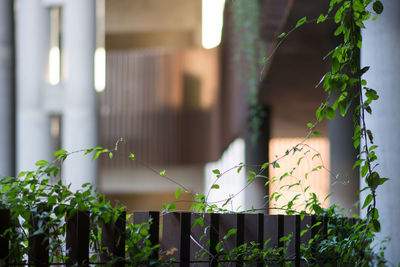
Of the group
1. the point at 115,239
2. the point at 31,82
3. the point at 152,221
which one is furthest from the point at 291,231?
the point at 31,82

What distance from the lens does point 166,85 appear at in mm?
10555

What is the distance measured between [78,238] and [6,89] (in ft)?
18.1

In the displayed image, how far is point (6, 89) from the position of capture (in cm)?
654

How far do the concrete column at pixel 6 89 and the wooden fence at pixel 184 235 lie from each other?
5.36 m

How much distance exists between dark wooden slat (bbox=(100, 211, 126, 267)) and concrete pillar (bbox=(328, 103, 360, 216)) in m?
3.42

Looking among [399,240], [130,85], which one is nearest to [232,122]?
[130,85]

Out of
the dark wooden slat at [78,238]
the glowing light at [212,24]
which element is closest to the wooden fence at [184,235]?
the dark wooden slat at [78,238]

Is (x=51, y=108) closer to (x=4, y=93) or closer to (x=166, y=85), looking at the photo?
(x=4, y=93)

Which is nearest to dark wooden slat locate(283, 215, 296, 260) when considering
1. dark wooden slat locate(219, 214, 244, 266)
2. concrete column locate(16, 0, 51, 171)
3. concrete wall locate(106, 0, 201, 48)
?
dark wooden slat locate(219, 214, 244, 266)

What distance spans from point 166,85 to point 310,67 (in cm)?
544

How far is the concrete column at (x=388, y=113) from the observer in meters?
1.95

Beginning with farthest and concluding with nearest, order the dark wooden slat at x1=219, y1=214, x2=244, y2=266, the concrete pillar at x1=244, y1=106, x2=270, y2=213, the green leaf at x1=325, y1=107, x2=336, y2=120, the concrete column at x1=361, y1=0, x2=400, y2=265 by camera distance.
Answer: the concrete pillar at x1=244, y1=106, x2=270, y2=213 → the concrete column at x1=361, y1=0, x2=400, y2=265 → the dark wooden slat at x1=219, y1=214, x2=244, y2=266 → the green leaf at x1=325, y1=107, x2=336, y2=120

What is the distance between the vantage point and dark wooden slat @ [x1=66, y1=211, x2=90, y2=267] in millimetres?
1430

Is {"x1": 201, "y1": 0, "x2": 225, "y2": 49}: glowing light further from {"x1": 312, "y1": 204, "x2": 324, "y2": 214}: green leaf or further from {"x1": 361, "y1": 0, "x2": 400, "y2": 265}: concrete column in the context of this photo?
{"x1": 312, "y1": 204, "x2": 324, "y2": 214}: green leaf
